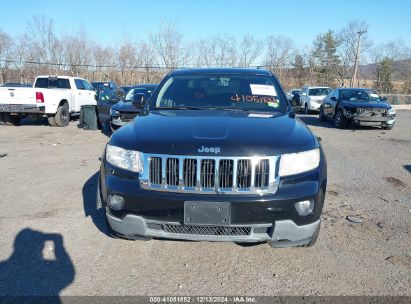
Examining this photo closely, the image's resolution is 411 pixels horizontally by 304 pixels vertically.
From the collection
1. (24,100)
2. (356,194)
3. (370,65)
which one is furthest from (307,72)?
(356,194)

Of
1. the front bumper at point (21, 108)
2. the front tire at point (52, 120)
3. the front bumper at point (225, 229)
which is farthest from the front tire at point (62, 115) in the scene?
the front bumper at point (225, 229)

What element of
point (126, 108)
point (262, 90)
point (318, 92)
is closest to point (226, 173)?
point (262, 90)

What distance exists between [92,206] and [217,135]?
234cm

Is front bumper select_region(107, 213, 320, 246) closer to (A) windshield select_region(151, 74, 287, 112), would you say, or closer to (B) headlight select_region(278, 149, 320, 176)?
(B) headlight select_region(278, 149, 320, 176)

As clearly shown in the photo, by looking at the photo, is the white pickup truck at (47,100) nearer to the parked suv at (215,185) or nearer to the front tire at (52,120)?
the front tire at (52,120)

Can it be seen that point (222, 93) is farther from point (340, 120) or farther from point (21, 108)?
point (340, 120)

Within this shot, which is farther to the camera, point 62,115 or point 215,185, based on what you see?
point 62,115

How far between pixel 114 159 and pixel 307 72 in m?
51.8

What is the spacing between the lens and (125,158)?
9.62ft

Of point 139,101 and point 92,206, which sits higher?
point 139,101

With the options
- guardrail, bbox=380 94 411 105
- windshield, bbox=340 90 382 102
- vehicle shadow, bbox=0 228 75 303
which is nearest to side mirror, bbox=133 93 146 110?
vehicle shadow, bbox=0 228 75 303

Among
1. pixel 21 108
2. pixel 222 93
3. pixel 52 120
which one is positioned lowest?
pixel 52 120

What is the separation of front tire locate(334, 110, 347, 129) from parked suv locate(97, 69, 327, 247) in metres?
11.2

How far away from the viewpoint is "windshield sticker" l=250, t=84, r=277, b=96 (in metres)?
4.29
